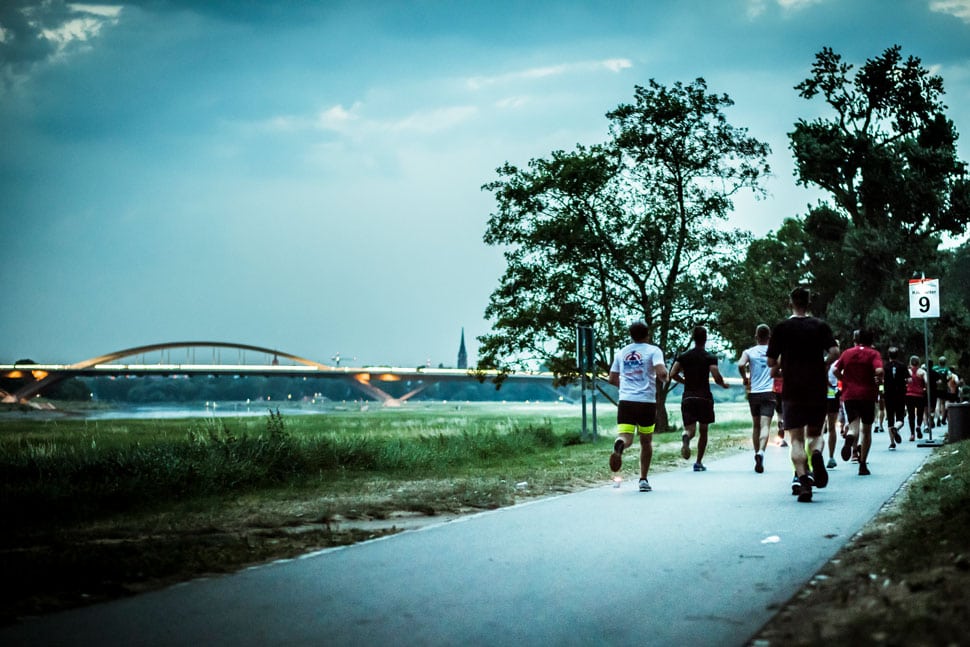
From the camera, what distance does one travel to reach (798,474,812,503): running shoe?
9297 mm

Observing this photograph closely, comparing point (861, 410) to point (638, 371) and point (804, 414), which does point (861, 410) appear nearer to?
point (638, 371)

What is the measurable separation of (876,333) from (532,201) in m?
14.0

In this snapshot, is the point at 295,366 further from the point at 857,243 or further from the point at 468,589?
the point at 468,589

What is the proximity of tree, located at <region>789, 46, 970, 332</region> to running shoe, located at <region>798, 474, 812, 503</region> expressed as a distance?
2809 centimetres

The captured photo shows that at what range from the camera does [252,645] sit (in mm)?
4305

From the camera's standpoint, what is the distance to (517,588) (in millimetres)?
5492

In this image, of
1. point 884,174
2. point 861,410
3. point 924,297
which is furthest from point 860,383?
point 884,174

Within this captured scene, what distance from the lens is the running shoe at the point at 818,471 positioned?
9.40m

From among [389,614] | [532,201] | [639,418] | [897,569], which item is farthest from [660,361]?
[532,201]

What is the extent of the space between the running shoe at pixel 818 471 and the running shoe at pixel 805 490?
4.0 inches

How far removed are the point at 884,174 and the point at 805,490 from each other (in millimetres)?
29829

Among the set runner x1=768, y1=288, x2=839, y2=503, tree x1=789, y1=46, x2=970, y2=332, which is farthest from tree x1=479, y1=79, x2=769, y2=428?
runner x1=768, y1=288, x2=839, y2=503

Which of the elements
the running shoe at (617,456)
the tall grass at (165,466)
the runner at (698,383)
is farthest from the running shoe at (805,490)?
the tall grass at (165,466)

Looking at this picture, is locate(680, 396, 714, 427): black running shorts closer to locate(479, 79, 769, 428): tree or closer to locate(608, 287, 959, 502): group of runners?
locate(608, 287, 959, 502): group of runners
